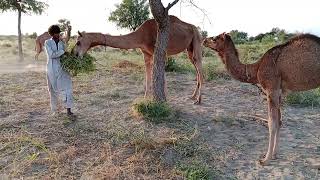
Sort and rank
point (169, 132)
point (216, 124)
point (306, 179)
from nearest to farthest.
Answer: point (306, 179), point (169, 132), point (216, 124)

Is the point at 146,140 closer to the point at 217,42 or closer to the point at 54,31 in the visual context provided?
the point at 217,42

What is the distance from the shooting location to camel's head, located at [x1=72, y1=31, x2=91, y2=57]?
978cm

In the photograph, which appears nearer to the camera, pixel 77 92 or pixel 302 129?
pixel 302 129

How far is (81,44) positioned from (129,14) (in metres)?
23.3

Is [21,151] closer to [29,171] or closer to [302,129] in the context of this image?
[29,171]

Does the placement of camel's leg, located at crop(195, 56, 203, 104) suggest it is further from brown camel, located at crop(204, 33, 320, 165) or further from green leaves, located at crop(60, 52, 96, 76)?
brown camel, located at crop(204, 33, 320, 165)

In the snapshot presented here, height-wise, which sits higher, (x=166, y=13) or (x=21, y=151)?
(x=166, y=13)

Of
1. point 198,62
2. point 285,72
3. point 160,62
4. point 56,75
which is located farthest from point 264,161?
point 198,62

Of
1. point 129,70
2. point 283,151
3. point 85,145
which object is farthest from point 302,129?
point 129,70

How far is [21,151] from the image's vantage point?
26.3 ft

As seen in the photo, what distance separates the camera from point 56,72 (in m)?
9.59

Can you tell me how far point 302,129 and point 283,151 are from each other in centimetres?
140

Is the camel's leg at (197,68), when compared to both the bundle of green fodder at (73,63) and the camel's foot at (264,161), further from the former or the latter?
the camel's foot at (264,161)

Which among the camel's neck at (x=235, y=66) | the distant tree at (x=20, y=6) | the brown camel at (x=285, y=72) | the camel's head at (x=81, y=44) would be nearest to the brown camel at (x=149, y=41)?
the camel's head at (x=81, y=44)
